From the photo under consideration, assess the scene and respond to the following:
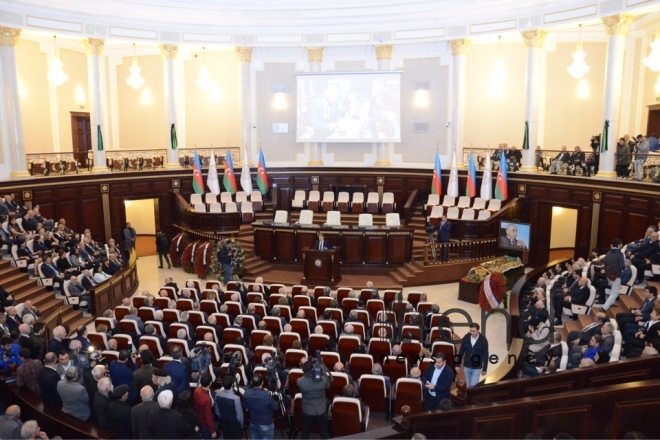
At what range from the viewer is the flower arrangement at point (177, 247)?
19516 millimetres

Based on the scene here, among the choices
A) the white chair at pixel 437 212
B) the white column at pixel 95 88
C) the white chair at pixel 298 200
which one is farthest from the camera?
the white chair at pixel 298 200

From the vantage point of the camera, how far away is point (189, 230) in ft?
64.8

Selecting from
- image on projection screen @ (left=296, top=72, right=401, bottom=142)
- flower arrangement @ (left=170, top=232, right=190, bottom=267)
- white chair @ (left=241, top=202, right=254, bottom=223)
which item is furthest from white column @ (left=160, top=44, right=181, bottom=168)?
image on projection screen @ (left=296, top=72, right=401, bottom=142)

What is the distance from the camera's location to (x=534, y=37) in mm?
19375

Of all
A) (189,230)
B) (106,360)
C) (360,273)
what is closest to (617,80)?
(360,273)

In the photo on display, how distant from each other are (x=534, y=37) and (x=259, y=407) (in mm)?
16519

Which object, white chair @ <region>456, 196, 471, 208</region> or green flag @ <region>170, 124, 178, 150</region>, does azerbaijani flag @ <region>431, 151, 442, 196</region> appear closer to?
white chair @ <region>456, 196, 471, 208</region>

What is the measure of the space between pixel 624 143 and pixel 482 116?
665cm

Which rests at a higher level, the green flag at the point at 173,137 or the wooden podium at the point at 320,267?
the green flag at the point at 173,137

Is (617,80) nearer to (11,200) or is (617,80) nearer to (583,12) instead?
(583,12)

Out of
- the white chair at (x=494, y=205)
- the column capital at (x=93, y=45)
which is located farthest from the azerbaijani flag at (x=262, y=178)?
the white chair at (x=494, y=205)

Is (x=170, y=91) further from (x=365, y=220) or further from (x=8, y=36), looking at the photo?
(x=365, y=220)

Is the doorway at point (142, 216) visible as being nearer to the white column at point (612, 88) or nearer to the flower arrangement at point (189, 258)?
the flower arrangement at point (189, 258)

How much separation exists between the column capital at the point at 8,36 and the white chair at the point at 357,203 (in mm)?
12602
